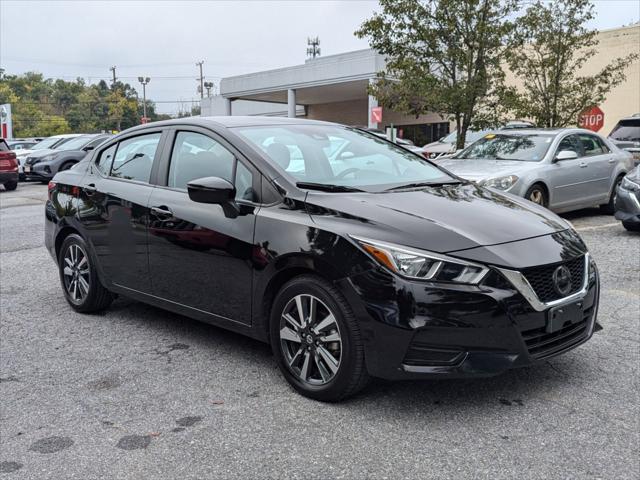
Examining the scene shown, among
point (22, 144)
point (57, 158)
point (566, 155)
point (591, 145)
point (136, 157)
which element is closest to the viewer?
point (136, 157)

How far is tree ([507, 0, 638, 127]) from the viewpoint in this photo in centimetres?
1552

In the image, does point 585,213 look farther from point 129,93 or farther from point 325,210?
point 129,93

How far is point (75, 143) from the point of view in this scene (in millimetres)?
22328

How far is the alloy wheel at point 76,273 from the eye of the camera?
548 cm

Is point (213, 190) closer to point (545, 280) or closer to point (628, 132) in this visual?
point (545, 280)

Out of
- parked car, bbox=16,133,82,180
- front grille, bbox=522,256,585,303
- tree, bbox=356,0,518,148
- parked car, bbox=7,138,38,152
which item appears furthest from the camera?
parked car, bbox=7,138,38,152

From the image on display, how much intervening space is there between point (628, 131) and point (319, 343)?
14.4 meters

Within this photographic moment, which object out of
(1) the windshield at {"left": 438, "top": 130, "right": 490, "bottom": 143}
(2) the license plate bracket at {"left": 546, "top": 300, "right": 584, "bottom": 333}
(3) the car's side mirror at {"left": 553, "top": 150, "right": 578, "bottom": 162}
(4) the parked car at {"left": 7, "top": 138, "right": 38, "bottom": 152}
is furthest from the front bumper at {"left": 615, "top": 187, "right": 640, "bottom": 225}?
(4) the parked car at {"left": 7, "top": 138, "right": 38, "bottom": 152}

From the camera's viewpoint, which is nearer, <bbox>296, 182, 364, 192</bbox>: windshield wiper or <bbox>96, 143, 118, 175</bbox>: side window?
<bbox>296, 182, 364, 192</bbox>: windshield wiper

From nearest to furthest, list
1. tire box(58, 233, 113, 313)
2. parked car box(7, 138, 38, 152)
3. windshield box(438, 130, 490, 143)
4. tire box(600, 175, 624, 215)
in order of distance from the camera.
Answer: tire box(58, 233, 113, 313)
tire box(600, 175, 624, 215)
windshield box(438, 130, 490, 143)
parked car box(7, 138, 38, 152)

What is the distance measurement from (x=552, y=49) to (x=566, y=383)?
45.1ft

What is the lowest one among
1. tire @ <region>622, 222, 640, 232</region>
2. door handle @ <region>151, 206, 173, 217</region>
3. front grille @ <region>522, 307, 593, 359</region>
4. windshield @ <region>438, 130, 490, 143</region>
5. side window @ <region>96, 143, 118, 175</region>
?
tire @ <region>622, 222, 640, 232</region>

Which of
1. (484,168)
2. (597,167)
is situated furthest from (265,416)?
(597,167)

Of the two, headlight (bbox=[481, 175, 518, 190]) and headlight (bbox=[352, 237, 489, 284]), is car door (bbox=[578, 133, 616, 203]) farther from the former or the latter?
headlight (bbox=[352, 237, 489, 284])
